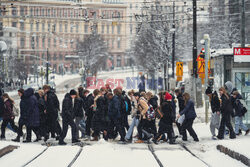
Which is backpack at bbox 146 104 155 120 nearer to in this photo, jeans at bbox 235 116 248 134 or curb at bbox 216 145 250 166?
curb at bbox 216 145 250 166

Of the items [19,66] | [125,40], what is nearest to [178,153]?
[19,66]

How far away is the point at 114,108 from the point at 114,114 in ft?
0.61

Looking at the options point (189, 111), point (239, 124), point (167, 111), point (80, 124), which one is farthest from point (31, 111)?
point (239, 124)

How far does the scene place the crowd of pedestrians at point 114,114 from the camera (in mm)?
16438

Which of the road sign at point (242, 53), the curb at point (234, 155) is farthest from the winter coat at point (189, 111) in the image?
the road sign at point (242, 53)

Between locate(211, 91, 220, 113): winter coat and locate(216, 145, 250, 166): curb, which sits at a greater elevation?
locate(211, 91, 220, 113): winter coat

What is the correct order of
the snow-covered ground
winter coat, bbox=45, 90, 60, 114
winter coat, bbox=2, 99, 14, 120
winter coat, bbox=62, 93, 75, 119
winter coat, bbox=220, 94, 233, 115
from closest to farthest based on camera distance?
1. the snow-covered ground
2. winter coat, bbox=62, 93, 75, 119
3. winter coat, bbox=220, 94, 233, 115
4. winter coat, bbox=45, 90, 60, 114
5. winter coat, bbox=2, 99, 14, 120

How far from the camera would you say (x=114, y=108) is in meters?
16.7

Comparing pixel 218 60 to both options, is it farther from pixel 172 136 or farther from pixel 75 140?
pixel 75 140

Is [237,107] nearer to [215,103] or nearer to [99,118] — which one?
[215,103]

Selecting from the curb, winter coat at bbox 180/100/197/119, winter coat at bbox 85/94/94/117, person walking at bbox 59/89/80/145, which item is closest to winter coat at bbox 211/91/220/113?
winter coat at bbox 180/100/197/119

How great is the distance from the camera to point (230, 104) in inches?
666

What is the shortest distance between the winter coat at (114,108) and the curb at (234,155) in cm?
327

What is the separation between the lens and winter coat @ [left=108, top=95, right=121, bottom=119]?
16594 mm
